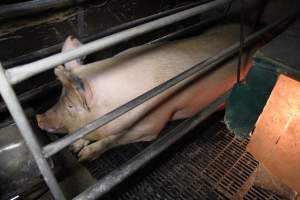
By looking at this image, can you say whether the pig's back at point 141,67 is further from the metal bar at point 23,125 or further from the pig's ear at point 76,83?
the metal bar at point 23,125

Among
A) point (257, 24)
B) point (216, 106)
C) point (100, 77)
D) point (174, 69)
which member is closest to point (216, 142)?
point (216, 106)

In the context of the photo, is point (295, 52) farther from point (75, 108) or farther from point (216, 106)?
point (75, 108)

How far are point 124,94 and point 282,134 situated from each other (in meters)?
1.24

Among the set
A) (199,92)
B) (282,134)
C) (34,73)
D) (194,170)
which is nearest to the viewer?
(34,73)

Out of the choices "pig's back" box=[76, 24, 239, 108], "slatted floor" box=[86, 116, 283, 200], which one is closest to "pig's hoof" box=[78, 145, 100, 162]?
"slatted floor" box=[86, 116, 283, 200]

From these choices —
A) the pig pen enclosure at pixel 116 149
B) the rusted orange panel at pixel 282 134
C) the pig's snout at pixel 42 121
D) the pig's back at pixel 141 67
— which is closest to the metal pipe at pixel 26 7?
the pig pen enclosure at pixel 116 149

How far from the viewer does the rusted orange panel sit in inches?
65.9

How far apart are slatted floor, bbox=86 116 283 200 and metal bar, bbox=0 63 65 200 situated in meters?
1.01

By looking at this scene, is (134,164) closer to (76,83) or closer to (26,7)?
(76,83)

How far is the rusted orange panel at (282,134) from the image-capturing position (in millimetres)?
1675

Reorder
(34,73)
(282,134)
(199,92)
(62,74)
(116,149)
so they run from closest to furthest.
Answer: (34,73), (282,134), (62,74), (116,149), (199,92)

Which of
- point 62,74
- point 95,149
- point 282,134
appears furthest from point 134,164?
point 282,134

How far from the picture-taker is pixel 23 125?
2.92 feet

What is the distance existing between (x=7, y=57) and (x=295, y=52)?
2.79 m
